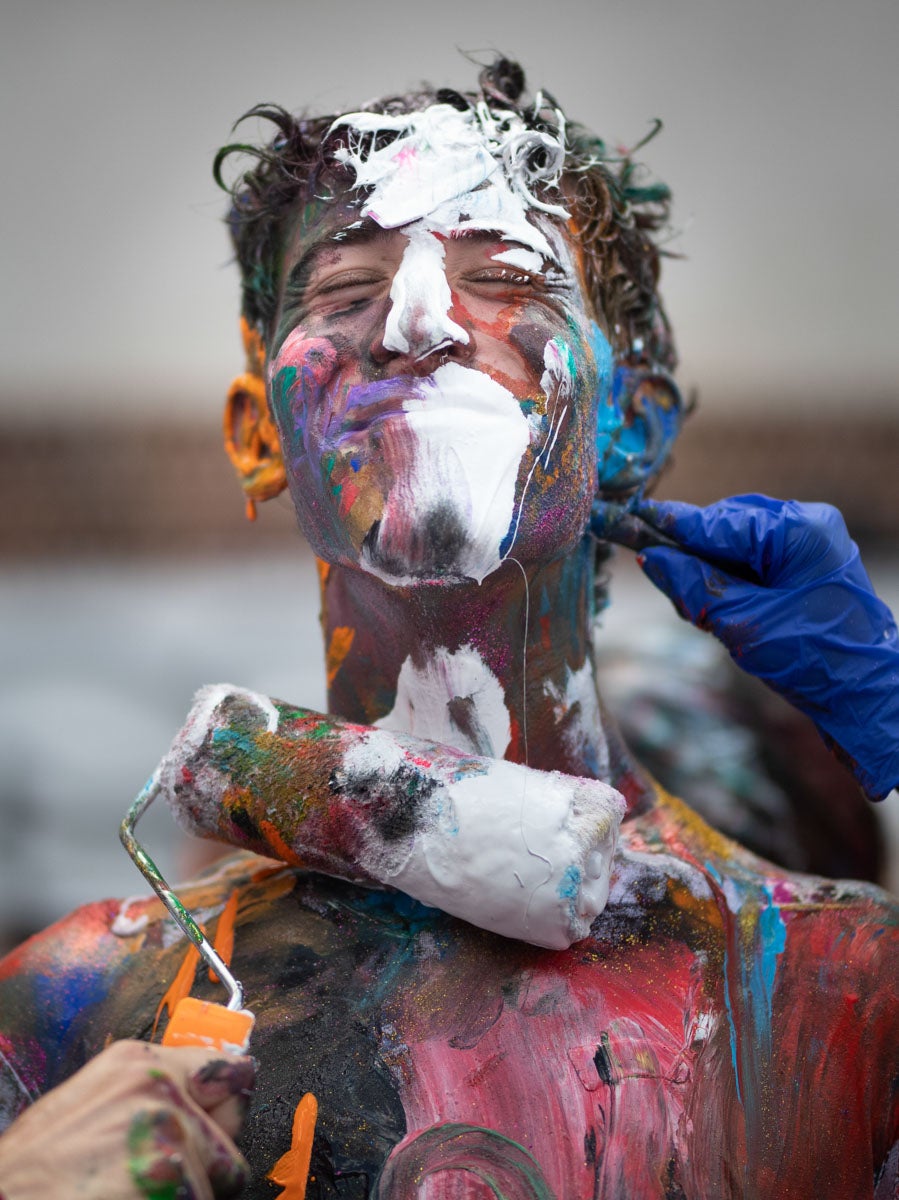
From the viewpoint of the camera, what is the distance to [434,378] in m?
1.61

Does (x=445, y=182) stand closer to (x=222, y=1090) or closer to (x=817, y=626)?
(x=817, y=626)

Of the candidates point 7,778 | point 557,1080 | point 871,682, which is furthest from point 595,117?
A: point 557,1080

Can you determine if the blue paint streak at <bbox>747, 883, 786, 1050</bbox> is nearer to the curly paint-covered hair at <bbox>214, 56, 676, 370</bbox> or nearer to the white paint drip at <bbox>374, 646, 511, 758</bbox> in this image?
the white paint drip at <bbox>374, 646, 511, 758</bbox>

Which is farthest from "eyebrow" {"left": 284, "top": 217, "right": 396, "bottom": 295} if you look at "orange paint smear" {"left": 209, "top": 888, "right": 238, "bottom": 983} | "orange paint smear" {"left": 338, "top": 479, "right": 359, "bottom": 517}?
"orange paint smear" {"left": 209, "top": 888, "right": 238, "bottom": 983}

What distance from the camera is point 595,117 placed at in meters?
5.95

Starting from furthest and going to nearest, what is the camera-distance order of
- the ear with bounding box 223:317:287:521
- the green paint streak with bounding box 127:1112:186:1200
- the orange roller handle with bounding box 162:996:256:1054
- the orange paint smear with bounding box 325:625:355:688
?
the ear with bounding box 223:317:287:521, the orange paint smear with bounding box 325:625:355:688, the orange roller handle with bounding box 162:996:256:1054, the green paint streak with bounding box 127:1112:186:1200

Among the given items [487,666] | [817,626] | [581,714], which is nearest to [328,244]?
[487,666]

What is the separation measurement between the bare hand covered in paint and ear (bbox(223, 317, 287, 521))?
104 centimetres

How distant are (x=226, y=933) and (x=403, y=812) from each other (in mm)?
395

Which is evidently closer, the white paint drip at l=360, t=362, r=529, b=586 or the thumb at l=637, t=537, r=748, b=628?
the white paint drip at l=360, t=362, r=529, b=586

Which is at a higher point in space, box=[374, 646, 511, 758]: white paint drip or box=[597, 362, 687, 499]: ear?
box=[597, 362, 687, 499]: ear

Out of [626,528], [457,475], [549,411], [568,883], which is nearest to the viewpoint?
[568,883]

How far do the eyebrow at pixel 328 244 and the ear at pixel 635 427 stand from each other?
439 mm

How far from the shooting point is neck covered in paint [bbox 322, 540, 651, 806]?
5.62ft
